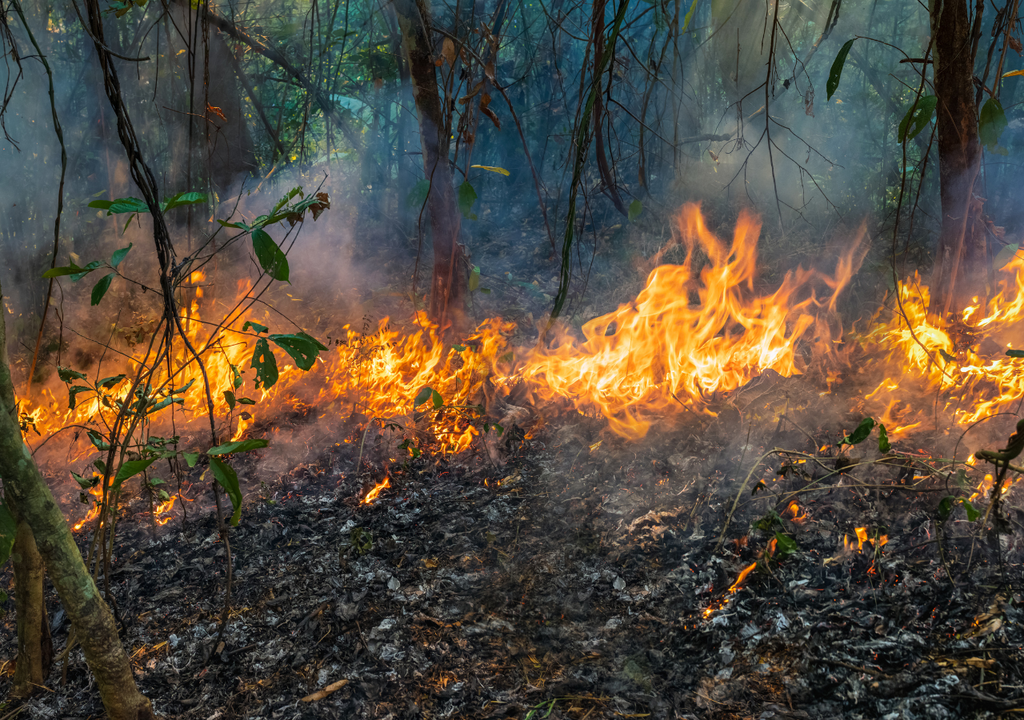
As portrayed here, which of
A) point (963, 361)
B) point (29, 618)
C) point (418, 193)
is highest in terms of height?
point (418, 193)

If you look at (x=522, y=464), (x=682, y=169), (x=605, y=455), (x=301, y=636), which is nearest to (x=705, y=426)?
(x=605, y=455)

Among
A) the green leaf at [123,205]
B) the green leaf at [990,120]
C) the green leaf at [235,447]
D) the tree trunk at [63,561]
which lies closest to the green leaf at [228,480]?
the green leaf at [235,447]

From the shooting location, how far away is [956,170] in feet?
10.9

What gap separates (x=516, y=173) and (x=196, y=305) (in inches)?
170

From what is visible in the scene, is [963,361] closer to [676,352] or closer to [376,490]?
[676,352]

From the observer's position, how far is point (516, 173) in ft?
25.3

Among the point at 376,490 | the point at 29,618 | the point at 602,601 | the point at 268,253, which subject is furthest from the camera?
the point at 376,490

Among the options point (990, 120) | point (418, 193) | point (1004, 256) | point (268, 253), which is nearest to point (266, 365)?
point (268, 253)

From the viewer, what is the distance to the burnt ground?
1.99m

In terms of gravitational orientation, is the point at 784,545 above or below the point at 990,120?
below

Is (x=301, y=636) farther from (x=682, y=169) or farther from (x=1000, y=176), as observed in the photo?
(x=1000, y=176)

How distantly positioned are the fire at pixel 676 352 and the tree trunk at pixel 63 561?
9.51 ft

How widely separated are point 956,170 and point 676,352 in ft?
6.34

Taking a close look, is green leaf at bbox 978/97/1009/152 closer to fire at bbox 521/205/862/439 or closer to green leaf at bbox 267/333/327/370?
fire at bbox 521/205/862/439
